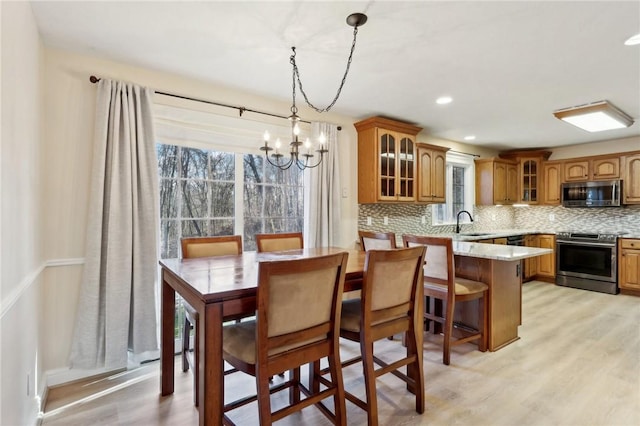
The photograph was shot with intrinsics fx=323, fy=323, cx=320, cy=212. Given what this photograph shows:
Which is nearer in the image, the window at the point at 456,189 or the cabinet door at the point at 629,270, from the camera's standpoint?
the cabinet door at the point at 629,270

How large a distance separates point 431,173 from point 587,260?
292cm

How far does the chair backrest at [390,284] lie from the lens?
1.76 meters

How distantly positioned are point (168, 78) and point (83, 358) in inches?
90.9

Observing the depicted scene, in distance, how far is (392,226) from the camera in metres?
4.48

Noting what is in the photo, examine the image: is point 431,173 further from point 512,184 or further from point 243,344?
point 243,344

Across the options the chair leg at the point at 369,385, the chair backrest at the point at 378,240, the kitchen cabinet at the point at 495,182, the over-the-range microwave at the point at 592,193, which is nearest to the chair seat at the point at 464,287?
the chair backrest at the point at 378,240

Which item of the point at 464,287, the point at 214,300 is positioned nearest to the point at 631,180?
the point at 464,287

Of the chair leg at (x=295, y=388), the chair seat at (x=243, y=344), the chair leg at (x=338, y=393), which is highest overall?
the chair seat at (x=243, y=344)

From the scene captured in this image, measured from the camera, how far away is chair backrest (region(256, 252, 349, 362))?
1.40 meters

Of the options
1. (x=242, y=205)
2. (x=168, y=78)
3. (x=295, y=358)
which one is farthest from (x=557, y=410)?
(x=168, y=78)

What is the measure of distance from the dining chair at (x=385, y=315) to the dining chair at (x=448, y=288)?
63 cm

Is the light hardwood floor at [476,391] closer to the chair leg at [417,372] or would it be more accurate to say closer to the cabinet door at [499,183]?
the chair leg at [417,372]

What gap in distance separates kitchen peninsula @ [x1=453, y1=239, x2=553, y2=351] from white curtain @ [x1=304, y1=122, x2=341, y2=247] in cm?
134

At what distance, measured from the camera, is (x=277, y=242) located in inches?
114
